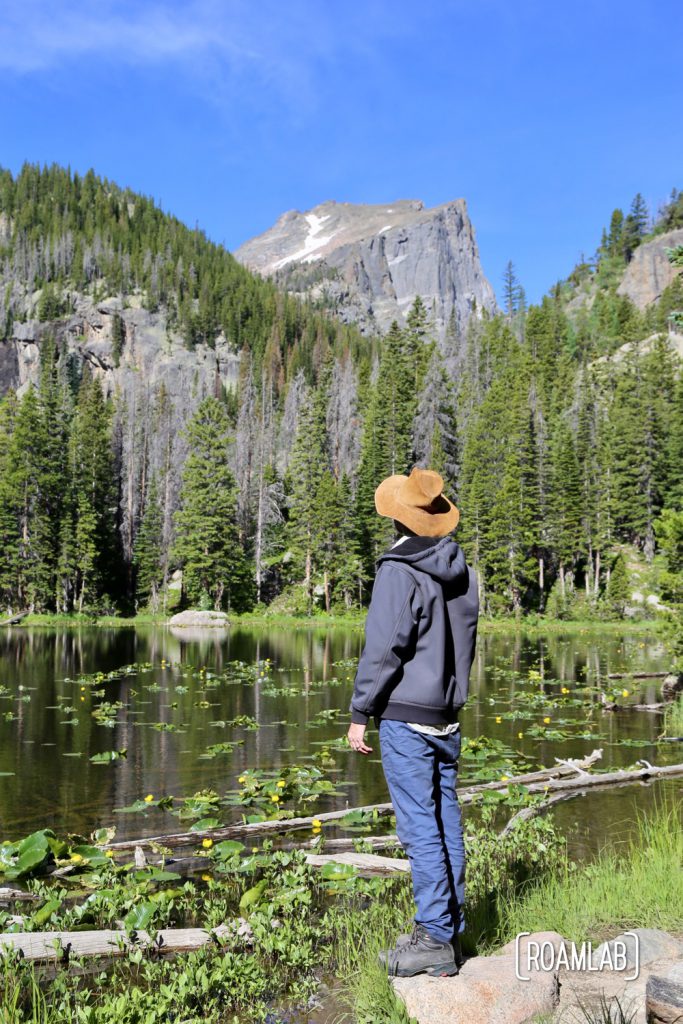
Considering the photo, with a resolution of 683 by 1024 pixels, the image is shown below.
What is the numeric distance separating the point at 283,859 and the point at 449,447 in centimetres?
5563

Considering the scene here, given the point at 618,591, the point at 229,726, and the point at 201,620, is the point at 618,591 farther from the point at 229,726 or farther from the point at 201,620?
the point at 229,726

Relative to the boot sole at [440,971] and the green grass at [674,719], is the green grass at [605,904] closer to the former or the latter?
the boot sole at [440,971]

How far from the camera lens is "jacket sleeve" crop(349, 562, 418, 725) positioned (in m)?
4.42

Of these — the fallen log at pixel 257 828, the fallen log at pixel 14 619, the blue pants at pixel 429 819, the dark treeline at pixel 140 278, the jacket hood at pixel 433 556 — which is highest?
the dark treeline at pixel 140 278

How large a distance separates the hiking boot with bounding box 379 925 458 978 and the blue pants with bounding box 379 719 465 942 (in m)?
0.05

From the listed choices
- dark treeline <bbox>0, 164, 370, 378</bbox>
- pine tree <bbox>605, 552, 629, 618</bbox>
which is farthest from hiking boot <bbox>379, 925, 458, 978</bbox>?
dark treeline <bbox>0, 164, 370, 378</bbox>

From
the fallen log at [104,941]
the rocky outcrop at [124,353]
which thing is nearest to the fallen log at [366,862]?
the fallen log at [104,941]

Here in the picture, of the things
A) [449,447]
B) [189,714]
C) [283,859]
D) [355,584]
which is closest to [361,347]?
[449,447]

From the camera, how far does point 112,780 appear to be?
1113cm

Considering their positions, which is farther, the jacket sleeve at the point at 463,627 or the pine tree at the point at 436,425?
the pine tree at the point at 436,425

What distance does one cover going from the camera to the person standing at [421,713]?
14.2ft

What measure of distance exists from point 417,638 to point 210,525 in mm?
52717
